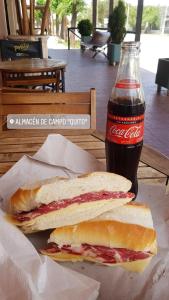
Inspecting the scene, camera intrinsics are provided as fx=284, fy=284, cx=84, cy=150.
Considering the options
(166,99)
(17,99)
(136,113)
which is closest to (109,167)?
(136,113)

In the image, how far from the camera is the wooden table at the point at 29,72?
265 cm

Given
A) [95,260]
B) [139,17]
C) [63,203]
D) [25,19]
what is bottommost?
[95,260]

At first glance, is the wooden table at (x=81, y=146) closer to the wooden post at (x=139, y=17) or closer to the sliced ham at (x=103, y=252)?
the sliced ham at (x=103, y=252)

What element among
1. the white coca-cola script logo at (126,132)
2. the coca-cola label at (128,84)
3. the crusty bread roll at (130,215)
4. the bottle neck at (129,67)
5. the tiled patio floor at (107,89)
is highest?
the bottle neck at (129,67)

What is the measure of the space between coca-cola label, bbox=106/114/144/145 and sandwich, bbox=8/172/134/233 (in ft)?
0.44

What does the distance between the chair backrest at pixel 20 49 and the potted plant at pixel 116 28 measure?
470 centimetres

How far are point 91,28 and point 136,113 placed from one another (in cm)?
1042

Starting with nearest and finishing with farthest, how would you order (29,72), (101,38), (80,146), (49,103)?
(80,146) < (49,103) < (29,72) < (101,38)

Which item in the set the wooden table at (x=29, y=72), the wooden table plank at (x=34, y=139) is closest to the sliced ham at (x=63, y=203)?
the wooden table plank at (x=34, y=139)

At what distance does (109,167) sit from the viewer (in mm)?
846

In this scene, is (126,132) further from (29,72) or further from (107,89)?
(107,89)

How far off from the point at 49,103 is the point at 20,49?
78.2 inches

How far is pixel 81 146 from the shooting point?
1046 millimetres

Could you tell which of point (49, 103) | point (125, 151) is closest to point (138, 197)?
point (125, 151)
